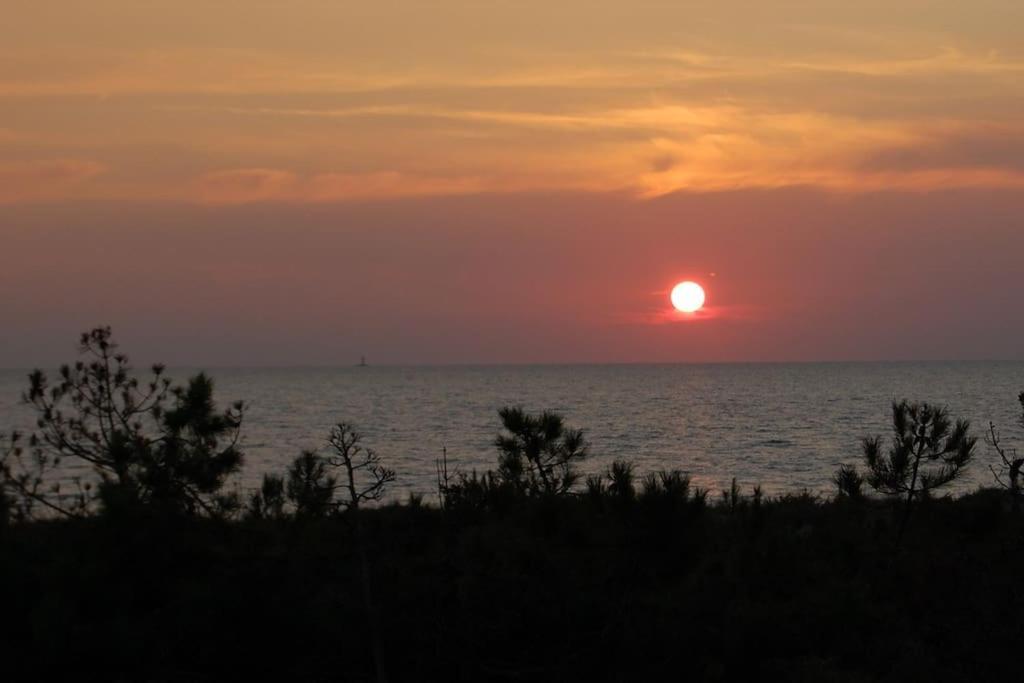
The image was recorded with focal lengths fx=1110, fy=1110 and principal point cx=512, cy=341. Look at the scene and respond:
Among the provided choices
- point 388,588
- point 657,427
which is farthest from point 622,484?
point 657,427

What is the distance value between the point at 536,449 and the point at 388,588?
7607 millimetres

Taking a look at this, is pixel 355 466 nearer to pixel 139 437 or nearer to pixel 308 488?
pixel 308 488

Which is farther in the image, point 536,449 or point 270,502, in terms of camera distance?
point 536,449

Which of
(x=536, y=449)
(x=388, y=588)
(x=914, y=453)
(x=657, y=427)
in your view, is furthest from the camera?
(x=657, y=427)

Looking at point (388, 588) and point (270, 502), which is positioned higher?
point (270, 502)

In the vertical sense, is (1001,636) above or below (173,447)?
below

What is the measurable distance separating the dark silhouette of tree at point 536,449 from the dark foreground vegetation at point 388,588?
3.97m

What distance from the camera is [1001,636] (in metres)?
14.0

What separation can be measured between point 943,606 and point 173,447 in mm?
10894

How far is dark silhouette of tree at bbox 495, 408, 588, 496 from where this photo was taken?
21.6 meters

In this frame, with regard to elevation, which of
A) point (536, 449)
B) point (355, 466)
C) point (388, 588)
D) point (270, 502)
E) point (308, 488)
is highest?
point (355, 466)

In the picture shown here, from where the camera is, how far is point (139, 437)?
14617 mm

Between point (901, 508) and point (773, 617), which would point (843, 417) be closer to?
point (901, 508)

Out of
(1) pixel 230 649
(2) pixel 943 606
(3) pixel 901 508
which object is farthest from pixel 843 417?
(1) pixel 230 649
